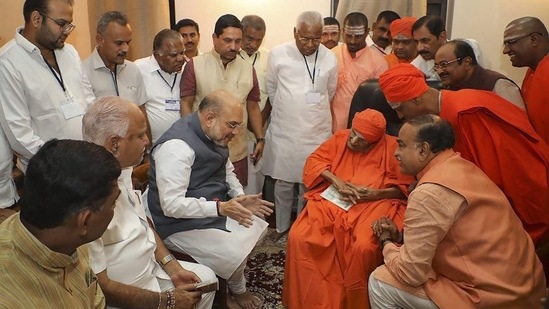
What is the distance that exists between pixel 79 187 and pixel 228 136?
1.42 metres

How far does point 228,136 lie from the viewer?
8.86 ft

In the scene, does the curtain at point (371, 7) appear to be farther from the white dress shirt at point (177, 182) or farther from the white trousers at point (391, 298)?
the white trousers at point (391, 298)

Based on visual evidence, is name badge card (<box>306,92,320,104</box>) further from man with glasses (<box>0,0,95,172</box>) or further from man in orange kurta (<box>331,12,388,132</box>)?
man with glasses (<box>0,0,95,172</box>)

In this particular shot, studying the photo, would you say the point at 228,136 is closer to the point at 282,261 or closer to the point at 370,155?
the point at 370,155

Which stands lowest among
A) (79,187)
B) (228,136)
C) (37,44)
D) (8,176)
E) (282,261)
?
(282,261)

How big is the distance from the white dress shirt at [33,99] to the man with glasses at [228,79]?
0.98 m

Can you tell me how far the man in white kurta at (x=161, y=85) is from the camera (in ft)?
12.3

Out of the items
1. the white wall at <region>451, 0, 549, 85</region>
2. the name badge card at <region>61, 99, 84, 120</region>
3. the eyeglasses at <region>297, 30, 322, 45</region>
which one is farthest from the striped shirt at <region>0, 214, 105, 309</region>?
the white wall at <region>451, 0, 549, 85</region>

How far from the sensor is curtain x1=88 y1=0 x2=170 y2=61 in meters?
5.27

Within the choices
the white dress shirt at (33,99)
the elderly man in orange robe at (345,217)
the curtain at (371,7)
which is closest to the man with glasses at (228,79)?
the elderly man in orange robe at (345,217)

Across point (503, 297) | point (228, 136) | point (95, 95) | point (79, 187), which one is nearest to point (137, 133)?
point (228, 136)

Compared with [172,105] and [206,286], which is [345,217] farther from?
[172,105]

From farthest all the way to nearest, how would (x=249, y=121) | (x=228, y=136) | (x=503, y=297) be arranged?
(x=249, y=121), (x=228, y=136), (x=503, y=297)

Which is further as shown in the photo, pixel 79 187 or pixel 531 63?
pixel 531 63
